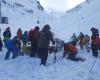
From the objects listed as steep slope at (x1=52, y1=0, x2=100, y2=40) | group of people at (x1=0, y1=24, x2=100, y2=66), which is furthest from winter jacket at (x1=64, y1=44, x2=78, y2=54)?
steep slope at (x1=52, y1=0, x2=100, y2=40)

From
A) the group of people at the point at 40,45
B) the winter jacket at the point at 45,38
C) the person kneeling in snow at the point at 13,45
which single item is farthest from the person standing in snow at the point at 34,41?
the winter jacket at the point at 45,38

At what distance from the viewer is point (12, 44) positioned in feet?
65.7

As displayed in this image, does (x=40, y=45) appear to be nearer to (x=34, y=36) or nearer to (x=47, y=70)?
(x=47, y=70)

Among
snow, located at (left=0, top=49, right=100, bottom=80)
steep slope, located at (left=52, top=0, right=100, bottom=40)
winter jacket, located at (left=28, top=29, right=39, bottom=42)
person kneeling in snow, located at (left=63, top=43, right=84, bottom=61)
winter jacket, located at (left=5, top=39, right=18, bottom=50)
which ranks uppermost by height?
steep slope, located at (left=52, top=0, right=100, bottom=40)

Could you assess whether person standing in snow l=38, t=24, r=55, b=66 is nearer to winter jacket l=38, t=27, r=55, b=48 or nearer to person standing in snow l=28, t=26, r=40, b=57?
winter jacket l=38, t=27, r=55, b=48

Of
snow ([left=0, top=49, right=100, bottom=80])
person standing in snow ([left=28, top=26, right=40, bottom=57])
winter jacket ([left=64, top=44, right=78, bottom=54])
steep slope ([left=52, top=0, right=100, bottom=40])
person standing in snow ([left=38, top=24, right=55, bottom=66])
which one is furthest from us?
steep slope ([left=52, top=0, right=100, bottom=40])

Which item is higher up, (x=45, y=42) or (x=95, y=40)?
(x=95, y=40)

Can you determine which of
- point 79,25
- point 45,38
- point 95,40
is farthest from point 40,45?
point 79,25

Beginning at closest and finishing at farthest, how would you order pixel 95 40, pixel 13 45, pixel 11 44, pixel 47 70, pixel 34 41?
pixel 47 70 → pixel 34 41 → pixel 11 44 → pixel 13 45 → pixel 95 40

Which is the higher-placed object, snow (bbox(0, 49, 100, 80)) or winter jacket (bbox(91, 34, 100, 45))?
winter jacket (bbox(91, 34, 100, 45))

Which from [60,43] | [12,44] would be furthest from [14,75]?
[60,43]

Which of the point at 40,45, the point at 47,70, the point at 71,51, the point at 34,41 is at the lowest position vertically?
the point at 47,70

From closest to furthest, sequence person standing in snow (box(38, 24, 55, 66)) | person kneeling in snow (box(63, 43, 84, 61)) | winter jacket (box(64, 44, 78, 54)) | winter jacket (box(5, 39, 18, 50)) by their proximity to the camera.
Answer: person standing in snow (box(38, 24, 55, 66)), person kneeling in snow (box(63, 43, 84, 61)), winter jacket (box(64, 44, 78, 54)), winter jacket (box(5, 39, 18, 50))

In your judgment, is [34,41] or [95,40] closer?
[34,41]
